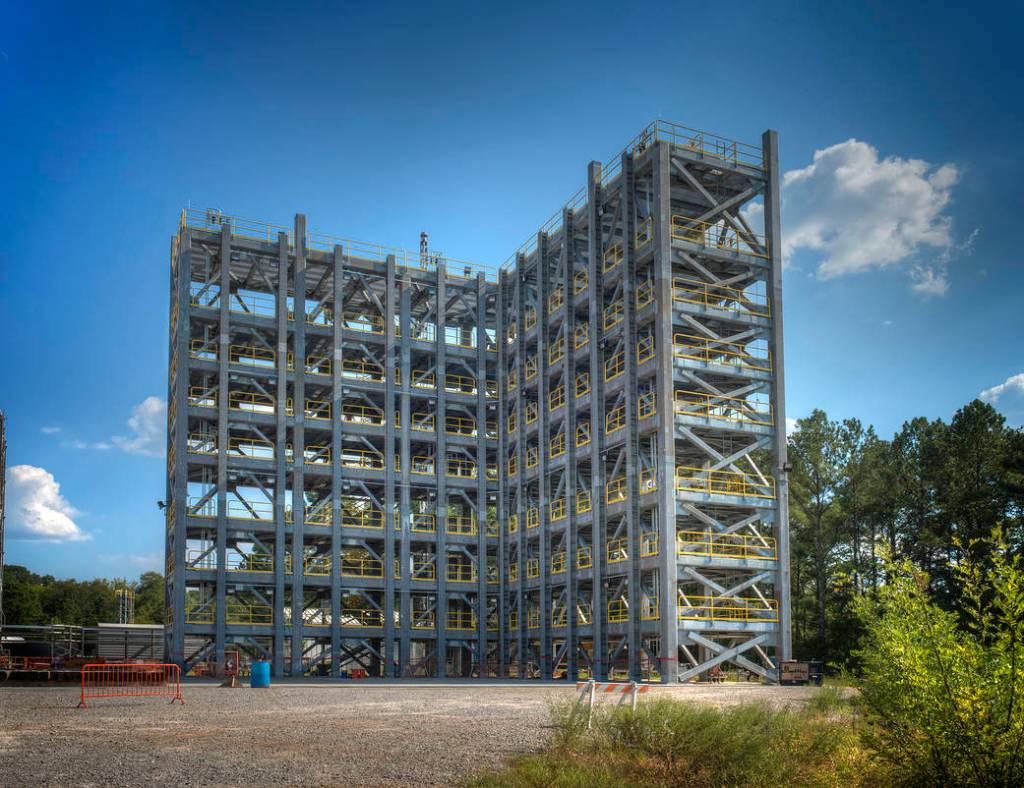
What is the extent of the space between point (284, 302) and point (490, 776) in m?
42.4

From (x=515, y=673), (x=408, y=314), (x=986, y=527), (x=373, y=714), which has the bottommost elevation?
(x=515, y=673)

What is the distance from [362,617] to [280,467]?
8972 millimetres

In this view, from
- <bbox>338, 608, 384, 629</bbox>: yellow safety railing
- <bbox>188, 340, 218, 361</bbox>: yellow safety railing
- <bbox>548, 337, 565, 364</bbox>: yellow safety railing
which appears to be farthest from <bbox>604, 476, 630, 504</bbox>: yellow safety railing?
<bbox>188, 340, 218, 361</bbox>: yellow safety railing

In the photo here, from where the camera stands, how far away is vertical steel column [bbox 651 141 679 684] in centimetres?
3766

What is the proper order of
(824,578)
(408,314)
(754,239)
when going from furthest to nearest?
(824,578), (408,314), (754,239)

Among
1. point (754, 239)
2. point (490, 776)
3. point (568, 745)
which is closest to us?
point (490, 776)

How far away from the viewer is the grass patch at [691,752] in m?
12.6

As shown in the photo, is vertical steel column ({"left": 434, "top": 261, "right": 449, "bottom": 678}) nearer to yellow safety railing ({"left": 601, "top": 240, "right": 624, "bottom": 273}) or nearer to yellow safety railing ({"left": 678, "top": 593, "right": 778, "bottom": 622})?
yellow safety railing ({"left": 601, "top": 240, "right": 624, "bottom": 273})

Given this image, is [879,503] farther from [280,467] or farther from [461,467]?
[280,467]

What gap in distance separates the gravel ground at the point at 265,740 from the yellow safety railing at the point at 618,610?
1752 cm

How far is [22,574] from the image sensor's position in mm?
122312

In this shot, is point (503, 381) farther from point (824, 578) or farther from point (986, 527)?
point (986, 527)

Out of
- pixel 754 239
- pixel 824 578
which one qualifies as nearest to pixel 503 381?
pixel 754 239

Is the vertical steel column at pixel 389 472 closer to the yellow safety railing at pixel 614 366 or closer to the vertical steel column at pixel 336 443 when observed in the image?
the vertical steel column at pixel 336 443
